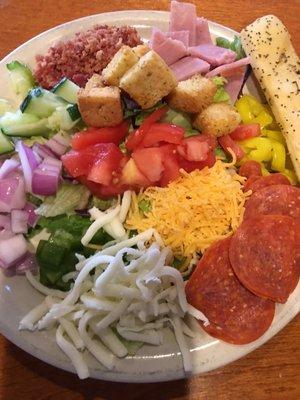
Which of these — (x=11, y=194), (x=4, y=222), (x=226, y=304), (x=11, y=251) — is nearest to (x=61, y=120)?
(x=11, y=194)

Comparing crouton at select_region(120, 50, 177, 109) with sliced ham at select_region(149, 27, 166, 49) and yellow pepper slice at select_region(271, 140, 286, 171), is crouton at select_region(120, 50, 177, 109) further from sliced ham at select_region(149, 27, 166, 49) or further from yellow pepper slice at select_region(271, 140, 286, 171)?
yellow pepper slice at select_region(271, 140, 286, 171)

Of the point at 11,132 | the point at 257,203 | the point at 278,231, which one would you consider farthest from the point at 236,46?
the point at 11,132

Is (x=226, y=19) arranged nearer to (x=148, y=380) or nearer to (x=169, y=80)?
(x=169, y=80)

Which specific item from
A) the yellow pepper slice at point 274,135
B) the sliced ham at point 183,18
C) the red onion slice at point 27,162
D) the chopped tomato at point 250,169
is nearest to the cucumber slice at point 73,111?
the red onion slice at point 27,162

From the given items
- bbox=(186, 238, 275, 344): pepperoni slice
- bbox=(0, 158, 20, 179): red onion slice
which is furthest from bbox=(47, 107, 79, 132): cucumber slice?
bbox=(186, 238, 275, 344): pepperoni slice

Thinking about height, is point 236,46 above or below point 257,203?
above

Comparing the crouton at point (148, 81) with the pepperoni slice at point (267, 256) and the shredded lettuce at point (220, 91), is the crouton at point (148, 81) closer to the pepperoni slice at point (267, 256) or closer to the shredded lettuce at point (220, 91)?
the shredded lettuce at point (220, 91)
